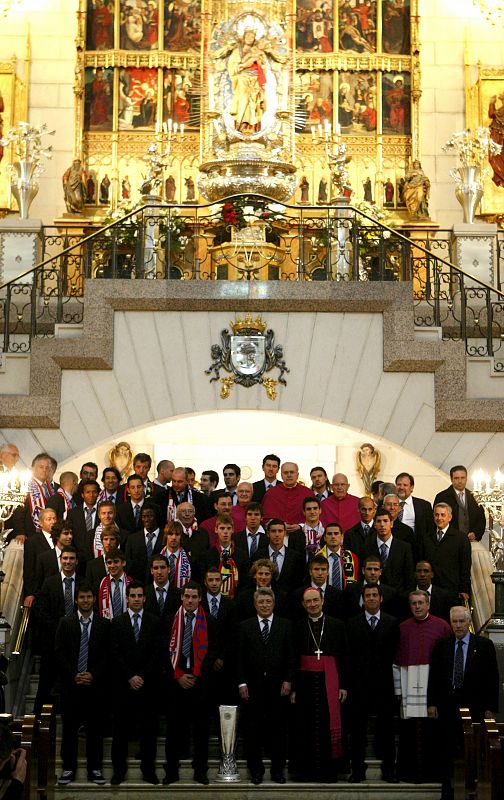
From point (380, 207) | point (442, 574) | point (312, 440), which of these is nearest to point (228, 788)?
point (442, 574)

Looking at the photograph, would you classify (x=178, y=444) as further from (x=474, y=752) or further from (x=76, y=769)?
(x=474, y=752)

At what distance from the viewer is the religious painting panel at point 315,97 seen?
825 inches

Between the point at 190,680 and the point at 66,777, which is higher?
the point at 190,680

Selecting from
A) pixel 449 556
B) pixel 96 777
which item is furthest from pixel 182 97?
pixel 96 777

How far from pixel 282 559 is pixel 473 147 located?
28.3ft

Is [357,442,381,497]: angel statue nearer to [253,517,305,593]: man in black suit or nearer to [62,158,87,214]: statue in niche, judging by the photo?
[62,158,87,214]: statue in niche

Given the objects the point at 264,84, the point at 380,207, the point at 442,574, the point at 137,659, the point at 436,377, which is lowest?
the point at 137,659

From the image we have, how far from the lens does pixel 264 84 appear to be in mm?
20250

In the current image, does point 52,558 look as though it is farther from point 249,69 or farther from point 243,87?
point 249,69

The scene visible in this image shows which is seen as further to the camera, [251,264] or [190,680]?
[251,264]

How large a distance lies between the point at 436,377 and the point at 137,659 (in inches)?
219

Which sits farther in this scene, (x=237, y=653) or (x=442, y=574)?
(x=442, y=574)

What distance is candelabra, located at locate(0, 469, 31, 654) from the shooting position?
12656 mm

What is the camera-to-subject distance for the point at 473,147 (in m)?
19.7
